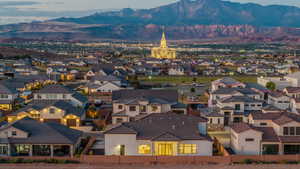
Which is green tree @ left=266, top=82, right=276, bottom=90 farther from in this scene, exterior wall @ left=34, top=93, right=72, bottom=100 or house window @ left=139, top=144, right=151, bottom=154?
house window @ left=139, top=144, right=151, bottom=154

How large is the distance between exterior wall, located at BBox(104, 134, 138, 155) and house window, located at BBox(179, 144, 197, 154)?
2815 mm

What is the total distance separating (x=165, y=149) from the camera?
80.4ft

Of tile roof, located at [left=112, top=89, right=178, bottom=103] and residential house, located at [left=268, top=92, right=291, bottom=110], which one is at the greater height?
tile roof, located at [left=112, top=89, right=178, bottom=103]

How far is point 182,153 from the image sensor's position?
24453 millimetres

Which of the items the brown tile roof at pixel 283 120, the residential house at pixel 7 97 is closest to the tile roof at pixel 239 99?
the brown tile roof at pixel 283 120

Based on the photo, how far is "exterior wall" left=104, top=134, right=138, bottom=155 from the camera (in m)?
24.7

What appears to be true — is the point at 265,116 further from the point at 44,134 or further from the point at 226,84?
the point at 226,84

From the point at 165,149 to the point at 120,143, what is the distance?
283cm

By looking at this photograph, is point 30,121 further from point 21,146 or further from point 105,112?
point 105,112

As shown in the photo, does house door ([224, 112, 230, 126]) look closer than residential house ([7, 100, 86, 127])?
No

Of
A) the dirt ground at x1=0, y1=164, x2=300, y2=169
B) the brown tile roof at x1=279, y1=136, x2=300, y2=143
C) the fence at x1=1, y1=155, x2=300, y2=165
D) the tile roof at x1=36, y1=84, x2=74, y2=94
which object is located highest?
the tile roof at x1=36, y1=84, x2=74, y2=94

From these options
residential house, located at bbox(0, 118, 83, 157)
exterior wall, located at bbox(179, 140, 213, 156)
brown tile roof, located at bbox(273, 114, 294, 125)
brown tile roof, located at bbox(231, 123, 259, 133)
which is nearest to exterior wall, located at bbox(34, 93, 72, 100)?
residential house, located at bbox(0, 118, 83, 157)

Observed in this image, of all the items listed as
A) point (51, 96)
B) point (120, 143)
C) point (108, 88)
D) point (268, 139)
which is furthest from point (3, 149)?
point (108, 88)

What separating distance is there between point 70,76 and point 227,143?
47.2 metres
